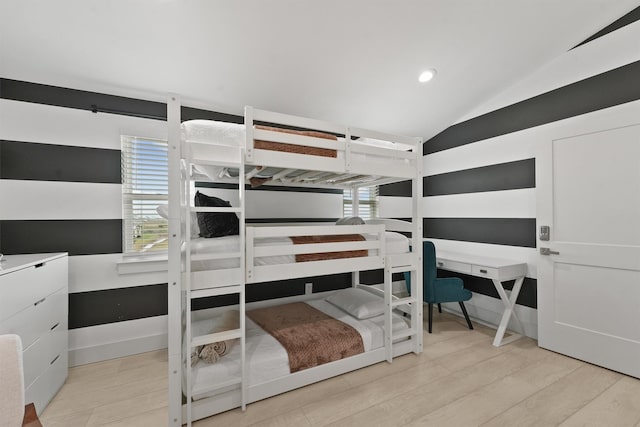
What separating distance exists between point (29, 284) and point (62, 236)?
710mm

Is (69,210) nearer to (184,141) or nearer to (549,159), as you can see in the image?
(184,141)

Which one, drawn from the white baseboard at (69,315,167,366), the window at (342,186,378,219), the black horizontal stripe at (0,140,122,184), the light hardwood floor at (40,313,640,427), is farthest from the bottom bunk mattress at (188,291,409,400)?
the window at (342,186,378,219)

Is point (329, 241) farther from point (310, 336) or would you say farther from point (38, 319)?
point (38, 319)

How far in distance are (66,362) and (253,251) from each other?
1.71 m

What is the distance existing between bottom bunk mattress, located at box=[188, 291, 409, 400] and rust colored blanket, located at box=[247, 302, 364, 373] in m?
0.05

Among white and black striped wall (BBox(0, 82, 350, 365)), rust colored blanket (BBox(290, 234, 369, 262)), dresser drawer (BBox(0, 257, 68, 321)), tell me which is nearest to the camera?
dresser drawer (BBox(0, 257, 68, 321))

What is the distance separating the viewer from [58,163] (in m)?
2.22

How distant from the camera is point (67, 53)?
76.6 inches

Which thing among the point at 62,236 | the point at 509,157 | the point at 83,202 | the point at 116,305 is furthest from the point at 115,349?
the point at 509,157

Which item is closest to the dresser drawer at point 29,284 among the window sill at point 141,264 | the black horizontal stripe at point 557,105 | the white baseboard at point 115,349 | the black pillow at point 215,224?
the window sill at point 141,264

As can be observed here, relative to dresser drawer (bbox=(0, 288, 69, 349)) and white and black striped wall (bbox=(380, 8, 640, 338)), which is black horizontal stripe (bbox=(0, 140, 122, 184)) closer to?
dresser drawer (bbox=(0, 288, 69, 349))

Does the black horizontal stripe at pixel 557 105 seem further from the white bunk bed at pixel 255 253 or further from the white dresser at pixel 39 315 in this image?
the white dresser at pixel 39 315

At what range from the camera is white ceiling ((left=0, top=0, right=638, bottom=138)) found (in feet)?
5.93

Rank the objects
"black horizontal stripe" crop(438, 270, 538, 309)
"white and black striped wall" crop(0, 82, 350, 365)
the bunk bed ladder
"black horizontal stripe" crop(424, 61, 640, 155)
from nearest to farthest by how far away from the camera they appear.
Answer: the bunk bed ladder < "white and black striped wall" crop(0, 82, 350, 365) < "black horizontal stripe" crop(424, 61, 640, 155) < "black horizontal stripe" crop(438, 270, 538, 309)
